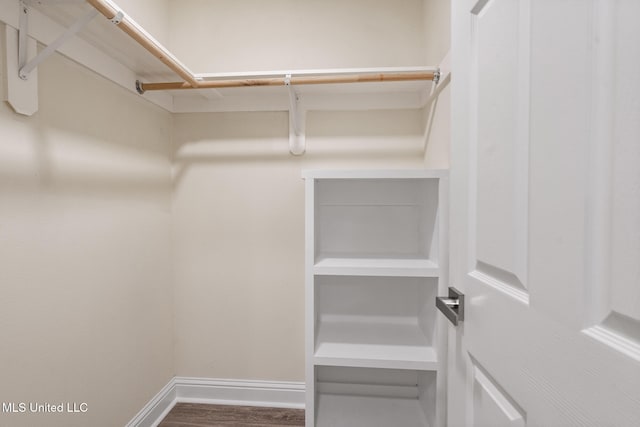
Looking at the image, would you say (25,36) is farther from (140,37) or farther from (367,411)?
(367,411)

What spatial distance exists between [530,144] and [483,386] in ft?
1.57

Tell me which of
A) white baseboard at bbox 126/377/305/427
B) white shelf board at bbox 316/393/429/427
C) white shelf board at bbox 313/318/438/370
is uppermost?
white shelf board at bbox 313/318/438/370

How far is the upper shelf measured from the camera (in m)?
0.92

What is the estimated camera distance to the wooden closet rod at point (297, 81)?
1.25 meters

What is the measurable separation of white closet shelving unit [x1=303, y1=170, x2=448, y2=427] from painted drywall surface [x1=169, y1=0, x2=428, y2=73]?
0.71m

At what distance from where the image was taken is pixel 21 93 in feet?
2.78

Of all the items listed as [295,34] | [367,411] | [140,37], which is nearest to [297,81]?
[295,34]

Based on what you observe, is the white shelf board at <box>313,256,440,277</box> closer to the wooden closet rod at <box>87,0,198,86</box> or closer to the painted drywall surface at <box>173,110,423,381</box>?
the painted drywall surface at <box>173,110,423,381</box>

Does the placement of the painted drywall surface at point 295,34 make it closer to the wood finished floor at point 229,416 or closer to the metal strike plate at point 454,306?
the metal strike plate at point 454,306

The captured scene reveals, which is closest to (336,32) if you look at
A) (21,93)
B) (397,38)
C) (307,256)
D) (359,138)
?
(397,38)

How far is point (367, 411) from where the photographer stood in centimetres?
136

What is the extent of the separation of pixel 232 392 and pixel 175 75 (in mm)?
1666

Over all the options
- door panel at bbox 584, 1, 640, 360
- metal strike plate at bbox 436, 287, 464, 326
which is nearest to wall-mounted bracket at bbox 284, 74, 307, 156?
metal strike plate at bbox 436, 287, 464, 326

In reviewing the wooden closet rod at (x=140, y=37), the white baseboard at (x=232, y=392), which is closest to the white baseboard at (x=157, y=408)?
the white baseboard at (x=232, y=392)
